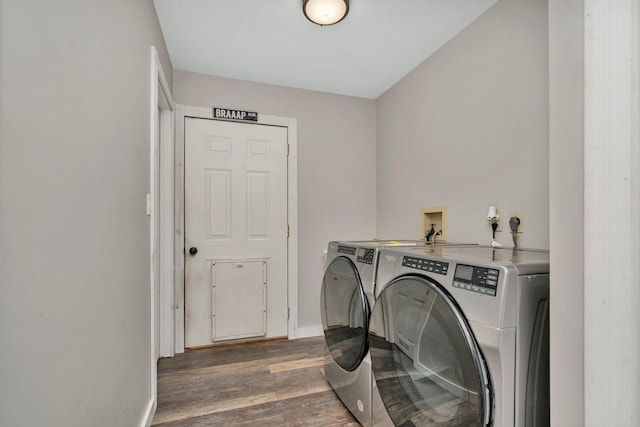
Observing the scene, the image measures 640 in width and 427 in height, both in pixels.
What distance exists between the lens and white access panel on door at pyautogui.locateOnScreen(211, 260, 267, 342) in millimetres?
2539

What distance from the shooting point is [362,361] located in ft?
4.91

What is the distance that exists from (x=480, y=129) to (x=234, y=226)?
6.65ft

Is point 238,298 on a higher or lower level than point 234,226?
lower

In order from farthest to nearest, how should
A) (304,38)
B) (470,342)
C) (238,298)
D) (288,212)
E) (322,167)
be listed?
1. (322,167)
2. (288,212)
3. (238,298)
4. (304,38)
5. (470,342)

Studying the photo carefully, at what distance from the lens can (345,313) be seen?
1.66 m

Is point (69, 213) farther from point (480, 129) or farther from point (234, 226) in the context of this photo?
point (480, 129)

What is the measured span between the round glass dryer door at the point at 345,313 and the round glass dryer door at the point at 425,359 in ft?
0.47

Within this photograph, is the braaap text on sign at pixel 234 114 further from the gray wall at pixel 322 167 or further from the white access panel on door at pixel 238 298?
the white access panel on door at pixel 238 298

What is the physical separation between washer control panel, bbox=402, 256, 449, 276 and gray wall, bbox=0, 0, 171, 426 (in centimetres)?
112

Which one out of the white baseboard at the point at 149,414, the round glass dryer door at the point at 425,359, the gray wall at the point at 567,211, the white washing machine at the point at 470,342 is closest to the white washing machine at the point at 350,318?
the round glass dryer door at the point at 425,359

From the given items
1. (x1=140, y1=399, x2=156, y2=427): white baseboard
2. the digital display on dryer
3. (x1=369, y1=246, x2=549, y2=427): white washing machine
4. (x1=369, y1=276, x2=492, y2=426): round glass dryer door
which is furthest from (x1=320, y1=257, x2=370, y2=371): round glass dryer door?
(x1=140, y1=399, x2=156, y2=427): white baseboard

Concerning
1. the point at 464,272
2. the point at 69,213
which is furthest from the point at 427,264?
the point at 69,213

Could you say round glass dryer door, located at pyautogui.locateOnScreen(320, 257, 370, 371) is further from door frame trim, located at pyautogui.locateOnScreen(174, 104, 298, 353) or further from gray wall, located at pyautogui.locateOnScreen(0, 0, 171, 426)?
gray wall, located at pyautogui.locateOnScreen(0, 0, 171, 426)

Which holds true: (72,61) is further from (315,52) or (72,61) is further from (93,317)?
(315,52)
